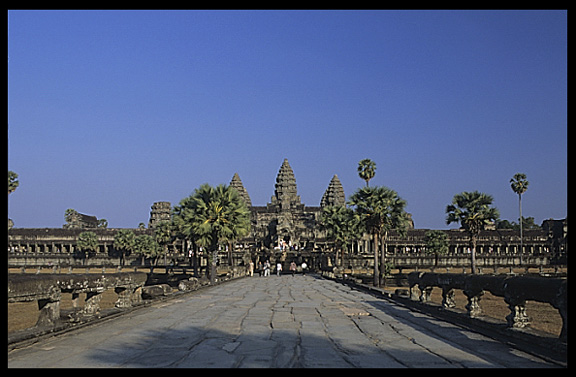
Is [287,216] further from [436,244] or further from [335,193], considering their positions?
[335,193]

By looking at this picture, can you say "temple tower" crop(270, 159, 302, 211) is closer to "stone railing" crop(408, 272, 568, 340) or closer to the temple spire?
the temple spire

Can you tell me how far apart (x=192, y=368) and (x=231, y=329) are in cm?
373

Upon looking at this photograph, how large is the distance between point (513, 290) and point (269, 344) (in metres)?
3.70

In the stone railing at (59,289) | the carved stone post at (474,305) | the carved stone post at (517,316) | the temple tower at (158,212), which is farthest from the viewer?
the temple tower at (158,212)

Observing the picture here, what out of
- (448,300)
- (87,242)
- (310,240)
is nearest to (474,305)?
(448,300)

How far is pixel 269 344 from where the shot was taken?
8.56 m

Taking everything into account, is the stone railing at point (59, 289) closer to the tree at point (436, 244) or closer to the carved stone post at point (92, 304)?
the carved stone post at point (92, 304)

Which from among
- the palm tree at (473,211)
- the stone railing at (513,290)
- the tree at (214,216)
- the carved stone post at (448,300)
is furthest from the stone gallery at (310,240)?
the stone railing at (513,290)

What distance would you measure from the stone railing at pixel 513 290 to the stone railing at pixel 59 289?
6948 millimetres

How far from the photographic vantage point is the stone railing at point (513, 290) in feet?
24.2

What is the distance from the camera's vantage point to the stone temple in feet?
323

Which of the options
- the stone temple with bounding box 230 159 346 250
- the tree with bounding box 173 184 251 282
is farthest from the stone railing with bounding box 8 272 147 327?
the stone temple with bounding box 230 159 346 250

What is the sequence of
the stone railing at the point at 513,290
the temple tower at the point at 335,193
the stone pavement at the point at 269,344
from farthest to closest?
the temple tower at the point at 335,193, the stone railing at the point at 513,290, the stone pavement at the point at 269,344
